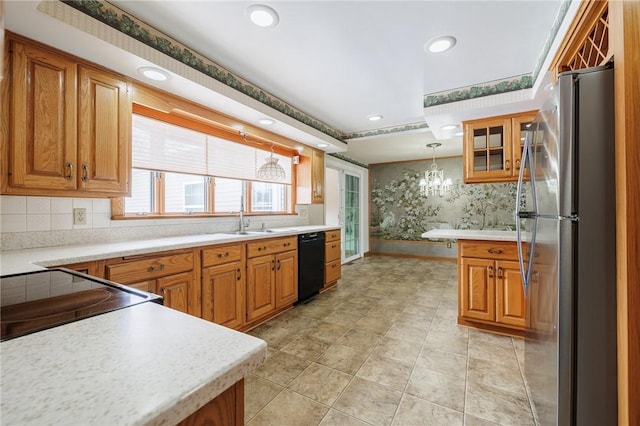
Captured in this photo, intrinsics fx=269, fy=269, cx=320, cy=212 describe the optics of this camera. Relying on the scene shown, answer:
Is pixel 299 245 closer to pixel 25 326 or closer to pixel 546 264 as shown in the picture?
pixel 546 264

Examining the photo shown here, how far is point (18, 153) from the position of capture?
1473mm

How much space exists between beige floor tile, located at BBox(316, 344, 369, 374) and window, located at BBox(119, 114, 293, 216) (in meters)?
1.89

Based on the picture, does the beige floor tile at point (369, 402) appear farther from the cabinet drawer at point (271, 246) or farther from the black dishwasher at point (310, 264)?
the black dishwasher at point (310, 264)

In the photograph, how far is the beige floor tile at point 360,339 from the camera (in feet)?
7.66

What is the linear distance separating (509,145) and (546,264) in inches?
83.1

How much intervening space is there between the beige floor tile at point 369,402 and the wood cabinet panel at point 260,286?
3.97 feet

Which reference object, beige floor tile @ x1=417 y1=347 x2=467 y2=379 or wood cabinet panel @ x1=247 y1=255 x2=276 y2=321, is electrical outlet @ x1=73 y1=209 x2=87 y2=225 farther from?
beige floor tile @ x1=417 y1=347 x2=467 y2=379

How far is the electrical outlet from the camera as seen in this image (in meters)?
1.92

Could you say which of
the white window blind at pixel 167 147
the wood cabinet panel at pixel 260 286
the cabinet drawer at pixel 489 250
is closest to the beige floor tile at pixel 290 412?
the wood cabinet panel at pixel 260 286

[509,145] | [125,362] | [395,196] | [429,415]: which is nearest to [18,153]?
[125,362]

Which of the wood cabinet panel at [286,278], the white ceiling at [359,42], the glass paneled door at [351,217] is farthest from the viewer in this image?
the glass paneled door at [351,217]

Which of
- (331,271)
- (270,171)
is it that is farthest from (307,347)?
(270,171)

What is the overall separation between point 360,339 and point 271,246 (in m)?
1.27

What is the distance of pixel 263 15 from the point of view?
67.8 inches
